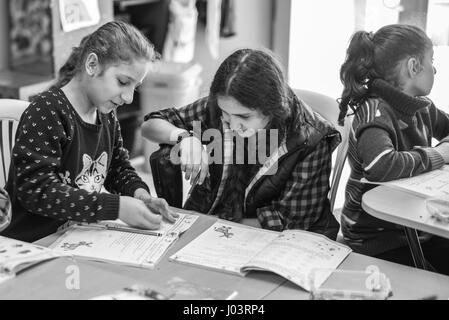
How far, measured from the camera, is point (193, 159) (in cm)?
169

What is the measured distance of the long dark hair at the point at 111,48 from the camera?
5.19ft

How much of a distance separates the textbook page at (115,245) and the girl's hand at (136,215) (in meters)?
0.03

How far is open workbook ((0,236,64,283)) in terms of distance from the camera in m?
1.29

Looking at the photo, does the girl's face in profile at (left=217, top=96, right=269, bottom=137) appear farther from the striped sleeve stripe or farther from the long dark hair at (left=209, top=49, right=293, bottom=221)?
the striped sleeve stripe

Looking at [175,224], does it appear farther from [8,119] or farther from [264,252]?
[8,119]

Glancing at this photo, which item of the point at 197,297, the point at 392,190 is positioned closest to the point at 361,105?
the point at 392,190

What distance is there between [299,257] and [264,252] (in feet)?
0.23

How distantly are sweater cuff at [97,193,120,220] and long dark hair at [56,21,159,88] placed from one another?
12.1 inches

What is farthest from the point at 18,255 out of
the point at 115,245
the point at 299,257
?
the point at 299,257

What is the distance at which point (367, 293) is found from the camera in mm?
1230

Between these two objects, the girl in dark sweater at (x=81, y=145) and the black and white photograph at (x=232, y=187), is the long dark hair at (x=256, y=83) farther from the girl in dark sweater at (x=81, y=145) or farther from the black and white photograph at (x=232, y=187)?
the girl in dark sweater at (x=81, y=145)

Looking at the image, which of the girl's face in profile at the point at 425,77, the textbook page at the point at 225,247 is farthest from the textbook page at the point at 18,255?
the girl's face in profile at the point at 425,77

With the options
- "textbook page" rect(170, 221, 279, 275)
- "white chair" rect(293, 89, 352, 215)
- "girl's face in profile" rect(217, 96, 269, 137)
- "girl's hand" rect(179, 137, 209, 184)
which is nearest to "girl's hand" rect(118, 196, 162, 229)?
"textbook page" rect(170, 221, 279, 275)
